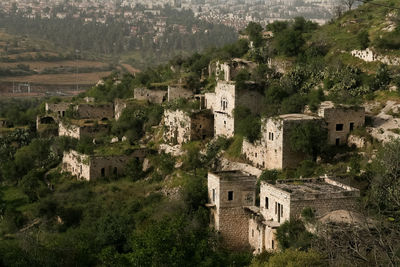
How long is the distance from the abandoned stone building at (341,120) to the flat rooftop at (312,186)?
10.4 feet

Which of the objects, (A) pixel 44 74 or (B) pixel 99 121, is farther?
(A) pixel 44 74

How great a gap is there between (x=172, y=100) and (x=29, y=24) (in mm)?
64482

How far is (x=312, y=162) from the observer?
71.7ft

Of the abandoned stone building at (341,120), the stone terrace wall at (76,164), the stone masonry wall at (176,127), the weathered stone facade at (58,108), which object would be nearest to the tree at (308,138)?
the abandoned stone building at (341,120)

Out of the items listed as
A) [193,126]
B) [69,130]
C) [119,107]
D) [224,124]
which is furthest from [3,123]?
[224,124]

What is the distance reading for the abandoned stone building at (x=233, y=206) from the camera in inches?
793

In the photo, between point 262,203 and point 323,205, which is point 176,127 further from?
point 323,205

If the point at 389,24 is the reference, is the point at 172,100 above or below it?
below

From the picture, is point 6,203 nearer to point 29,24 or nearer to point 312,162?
point 312,162

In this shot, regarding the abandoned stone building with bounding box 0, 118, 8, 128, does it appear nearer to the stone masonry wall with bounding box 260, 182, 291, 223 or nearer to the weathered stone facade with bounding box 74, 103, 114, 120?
the weathered stone facade with bounding box 74, 103, 114, 120

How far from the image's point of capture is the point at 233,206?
66.5ft

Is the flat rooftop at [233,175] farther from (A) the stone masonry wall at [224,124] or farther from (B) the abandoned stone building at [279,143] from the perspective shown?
(A) the stone masonry wall at [224,124]

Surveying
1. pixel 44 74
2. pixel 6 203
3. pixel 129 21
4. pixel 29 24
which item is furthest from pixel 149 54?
pixel 6 203

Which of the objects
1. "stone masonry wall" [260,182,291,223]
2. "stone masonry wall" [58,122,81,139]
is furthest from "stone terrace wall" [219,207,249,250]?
"stone masonry wall" [58,122,81,139]
